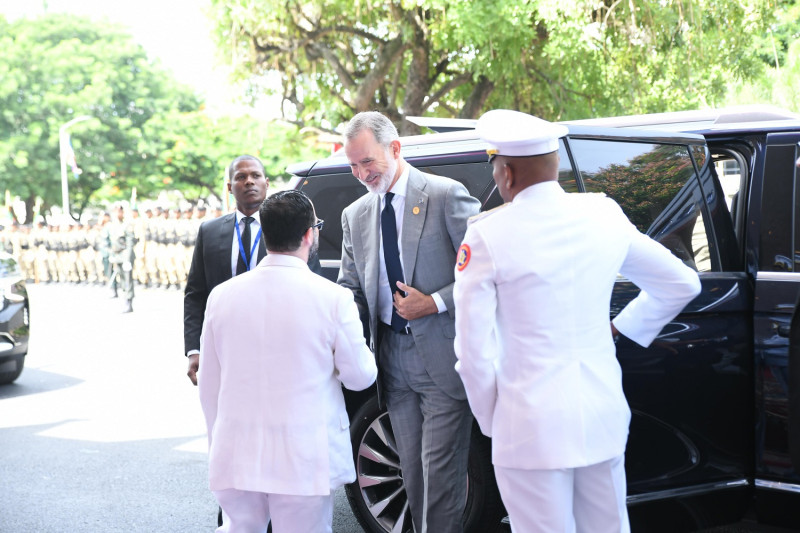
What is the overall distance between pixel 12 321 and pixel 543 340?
827 centimetres

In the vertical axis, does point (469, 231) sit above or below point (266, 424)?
above

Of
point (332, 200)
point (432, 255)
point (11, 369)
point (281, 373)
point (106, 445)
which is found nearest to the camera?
point (281, 373)

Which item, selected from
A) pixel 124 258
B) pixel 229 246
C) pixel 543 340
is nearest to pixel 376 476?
pixel 229 246

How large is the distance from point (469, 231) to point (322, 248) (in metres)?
2.19

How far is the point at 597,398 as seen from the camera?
270cm

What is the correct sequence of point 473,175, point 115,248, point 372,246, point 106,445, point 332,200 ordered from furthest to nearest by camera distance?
point 115,248 → point 106,445 → point 332,200 → point 473,175 → point 372,246

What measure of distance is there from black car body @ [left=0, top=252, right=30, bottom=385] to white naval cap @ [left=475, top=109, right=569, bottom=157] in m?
8.04

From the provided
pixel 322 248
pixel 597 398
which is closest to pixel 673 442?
pixel 597 398

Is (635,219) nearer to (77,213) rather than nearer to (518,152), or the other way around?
(518,152)

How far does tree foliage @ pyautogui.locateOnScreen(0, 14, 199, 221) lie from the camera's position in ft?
167

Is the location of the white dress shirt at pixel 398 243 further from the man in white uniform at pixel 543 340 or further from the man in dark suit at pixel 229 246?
the man in white uniform at pixel 543 340

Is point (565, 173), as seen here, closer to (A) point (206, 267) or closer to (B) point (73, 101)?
(A) point (206, 267)

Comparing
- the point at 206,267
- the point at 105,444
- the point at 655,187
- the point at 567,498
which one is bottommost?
the point at 105,444

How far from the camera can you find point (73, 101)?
5184cm
